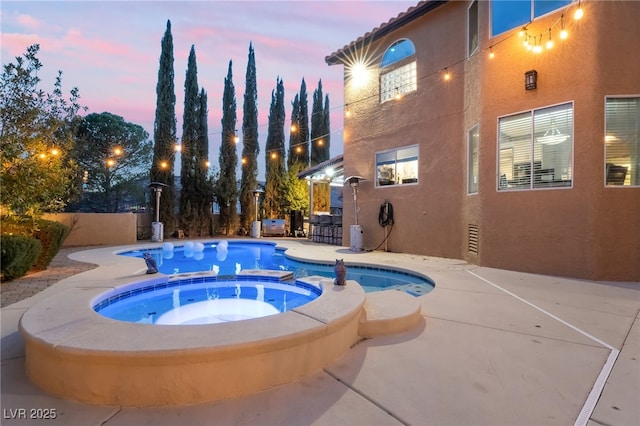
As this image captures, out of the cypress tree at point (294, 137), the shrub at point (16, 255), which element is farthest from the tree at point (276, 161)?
the shrub at point (16, 255)

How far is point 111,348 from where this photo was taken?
6.68 ft

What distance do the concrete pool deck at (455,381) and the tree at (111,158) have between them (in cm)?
1564

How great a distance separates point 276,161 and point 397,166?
387 inches

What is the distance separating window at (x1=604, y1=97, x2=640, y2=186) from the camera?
5660 millimetres

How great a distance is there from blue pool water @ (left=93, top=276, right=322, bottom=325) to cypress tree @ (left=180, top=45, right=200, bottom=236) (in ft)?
31.7

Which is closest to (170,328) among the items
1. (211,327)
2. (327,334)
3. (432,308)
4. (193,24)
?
(211,327)

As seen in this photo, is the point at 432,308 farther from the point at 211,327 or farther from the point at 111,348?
the point at 111,348

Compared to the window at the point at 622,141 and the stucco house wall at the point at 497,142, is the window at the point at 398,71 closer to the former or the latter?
the stucco house wall at the point at 497,142

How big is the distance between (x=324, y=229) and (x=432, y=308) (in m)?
8.47

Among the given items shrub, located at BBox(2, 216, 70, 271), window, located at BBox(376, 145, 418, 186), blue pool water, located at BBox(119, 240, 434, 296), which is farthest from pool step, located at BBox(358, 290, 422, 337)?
window, located at BBox(376, 145, 418, 186)

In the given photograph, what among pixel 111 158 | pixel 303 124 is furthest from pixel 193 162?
pixel 303 124

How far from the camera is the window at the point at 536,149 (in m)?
6.00

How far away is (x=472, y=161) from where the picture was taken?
7.85 m

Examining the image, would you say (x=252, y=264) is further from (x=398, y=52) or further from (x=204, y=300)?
(x=398, y=52)
